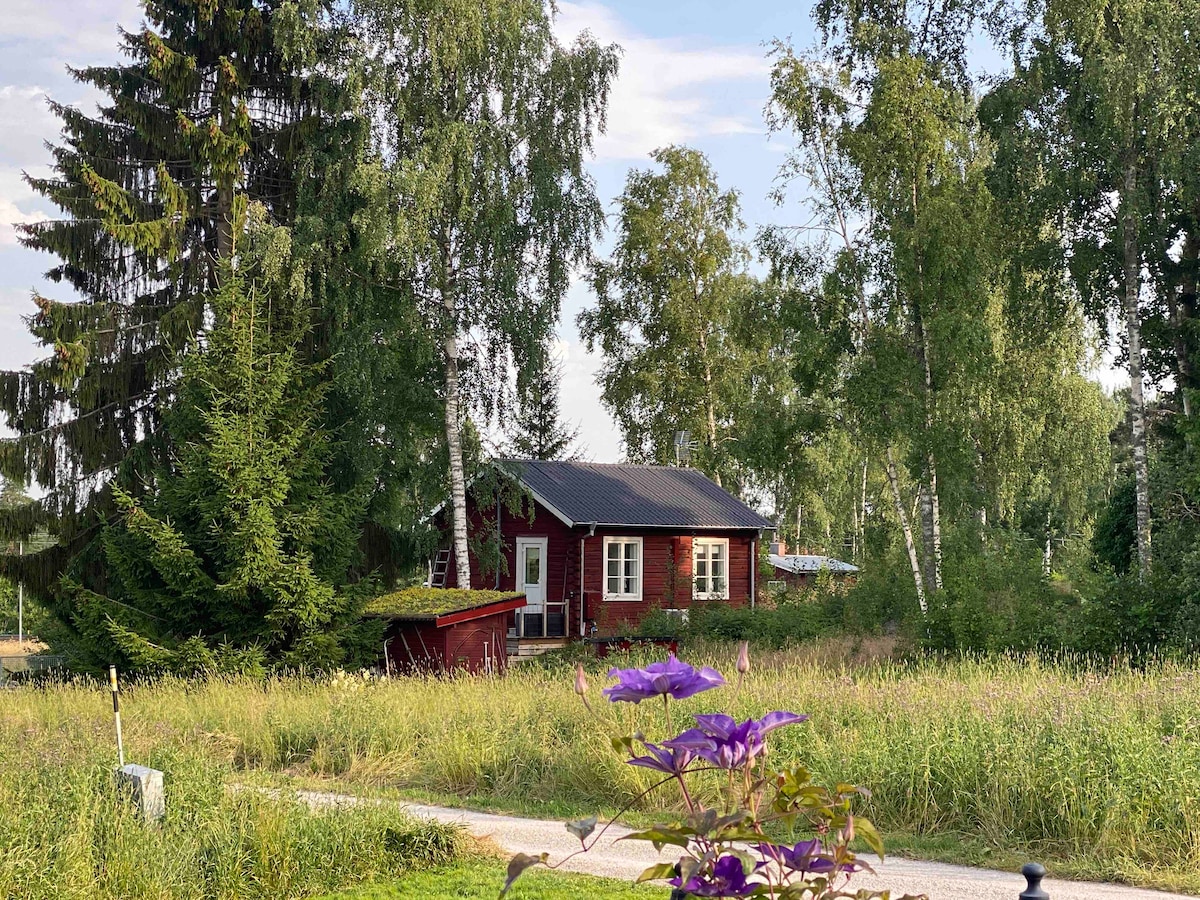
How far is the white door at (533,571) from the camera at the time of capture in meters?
27.9

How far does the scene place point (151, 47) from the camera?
814 inches

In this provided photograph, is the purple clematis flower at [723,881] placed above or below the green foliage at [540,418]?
below

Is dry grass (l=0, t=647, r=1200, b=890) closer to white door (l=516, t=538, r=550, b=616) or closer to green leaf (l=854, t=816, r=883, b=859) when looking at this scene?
green leaf (l=854, t=816, r=883, b=859)

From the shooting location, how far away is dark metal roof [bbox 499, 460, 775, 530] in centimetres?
2789

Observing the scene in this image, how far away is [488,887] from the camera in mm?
7016

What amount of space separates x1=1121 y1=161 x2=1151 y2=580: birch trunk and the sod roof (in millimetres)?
10873

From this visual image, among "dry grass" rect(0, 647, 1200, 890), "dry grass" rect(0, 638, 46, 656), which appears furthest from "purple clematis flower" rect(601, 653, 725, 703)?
"dry grass" rect(0, 638, 46, 656)

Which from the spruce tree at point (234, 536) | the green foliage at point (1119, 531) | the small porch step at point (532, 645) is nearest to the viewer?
the spruce tree at point (234, 536)

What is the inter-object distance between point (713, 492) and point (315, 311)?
44.3ft

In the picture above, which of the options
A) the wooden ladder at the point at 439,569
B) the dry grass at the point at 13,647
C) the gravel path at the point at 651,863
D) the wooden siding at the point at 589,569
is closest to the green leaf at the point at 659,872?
the gravel path at the point at 651,863

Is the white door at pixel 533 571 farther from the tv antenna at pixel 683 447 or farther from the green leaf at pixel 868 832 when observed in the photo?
the green leaf at pixel 868 832

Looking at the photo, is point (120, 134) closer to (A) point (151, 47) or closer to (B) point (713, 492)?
(A) point (151, 47)

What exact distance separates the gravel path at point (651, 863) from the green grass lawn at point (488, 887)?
0.74 ft

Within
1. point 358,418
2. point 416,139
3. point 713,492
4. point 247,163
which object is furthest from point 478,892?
point 713,492
